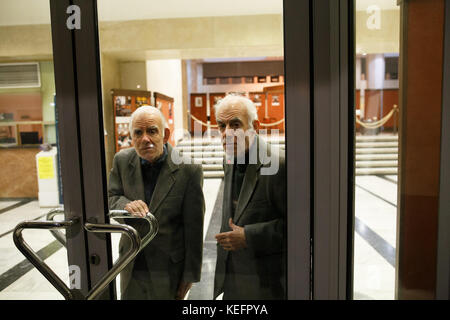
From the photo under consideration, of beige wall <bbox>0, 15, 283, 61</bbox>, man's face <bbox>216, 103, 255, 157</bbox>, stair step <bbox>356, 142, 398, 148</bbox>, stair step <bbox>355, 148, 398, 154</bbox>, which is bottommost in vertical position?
stair step <bbox>355, 148, 398, 154</bbox>

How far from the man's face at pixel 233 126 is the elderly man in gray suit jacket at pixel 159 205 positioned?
188mm

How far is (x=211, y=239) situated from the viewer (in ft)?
4.67

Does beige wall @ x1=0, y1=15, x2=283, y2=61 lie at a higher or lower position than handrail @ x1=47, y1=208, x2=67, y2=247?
higher

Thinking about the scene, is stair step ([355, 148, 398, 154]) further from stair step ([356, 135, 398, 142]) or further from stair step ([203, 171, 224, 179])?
stair step ([203, 171, 224, 179])

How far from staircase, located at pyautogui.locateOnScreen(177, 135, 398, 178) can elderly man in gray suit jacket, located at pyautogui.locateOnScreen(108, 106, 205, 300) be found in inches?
2.2

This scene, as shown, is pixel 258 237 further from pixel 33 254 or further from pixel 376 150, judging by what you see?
pixel 33 254

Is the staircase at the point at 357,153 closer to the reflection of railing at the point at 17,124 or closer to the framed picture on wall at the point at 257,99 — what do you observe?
the framed picture on wall at the point at 257,99

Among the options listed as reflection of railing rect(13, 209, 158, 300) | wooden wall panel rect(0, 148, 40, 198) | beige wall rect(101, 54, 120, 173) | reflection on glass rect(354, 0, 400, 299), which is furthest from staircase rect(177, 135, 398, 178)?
wooden wall panel rect(0, 148, 40, 198)

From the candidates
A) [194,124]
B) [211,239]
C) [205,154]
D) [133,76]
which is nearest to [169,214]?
[211,239]

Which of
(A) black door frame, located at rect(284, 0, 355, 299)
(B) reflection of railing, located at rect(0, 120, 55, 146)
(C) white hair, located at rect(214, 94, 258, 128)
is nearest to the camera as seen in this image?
(A) black door frame, located at rect(284, 0, 355, 299)

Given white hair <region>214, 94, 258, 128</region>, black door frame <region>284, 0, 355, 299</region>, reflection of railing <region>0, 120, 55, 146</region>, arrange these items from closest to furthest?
black door frame <region>284, 0, 355, 299</region>, white hair <region>214, 94, 258, 128</region>, reflection of railing <region>0, 120, 55, 146</region>

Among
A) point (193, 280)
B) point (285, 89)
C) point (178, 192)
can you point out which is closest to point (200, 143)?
point (178, 192)

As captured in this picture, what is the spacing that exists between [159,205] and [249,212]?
1.32 feet

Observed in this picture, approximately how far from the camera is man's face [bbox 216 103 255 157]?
1297 millimetres
